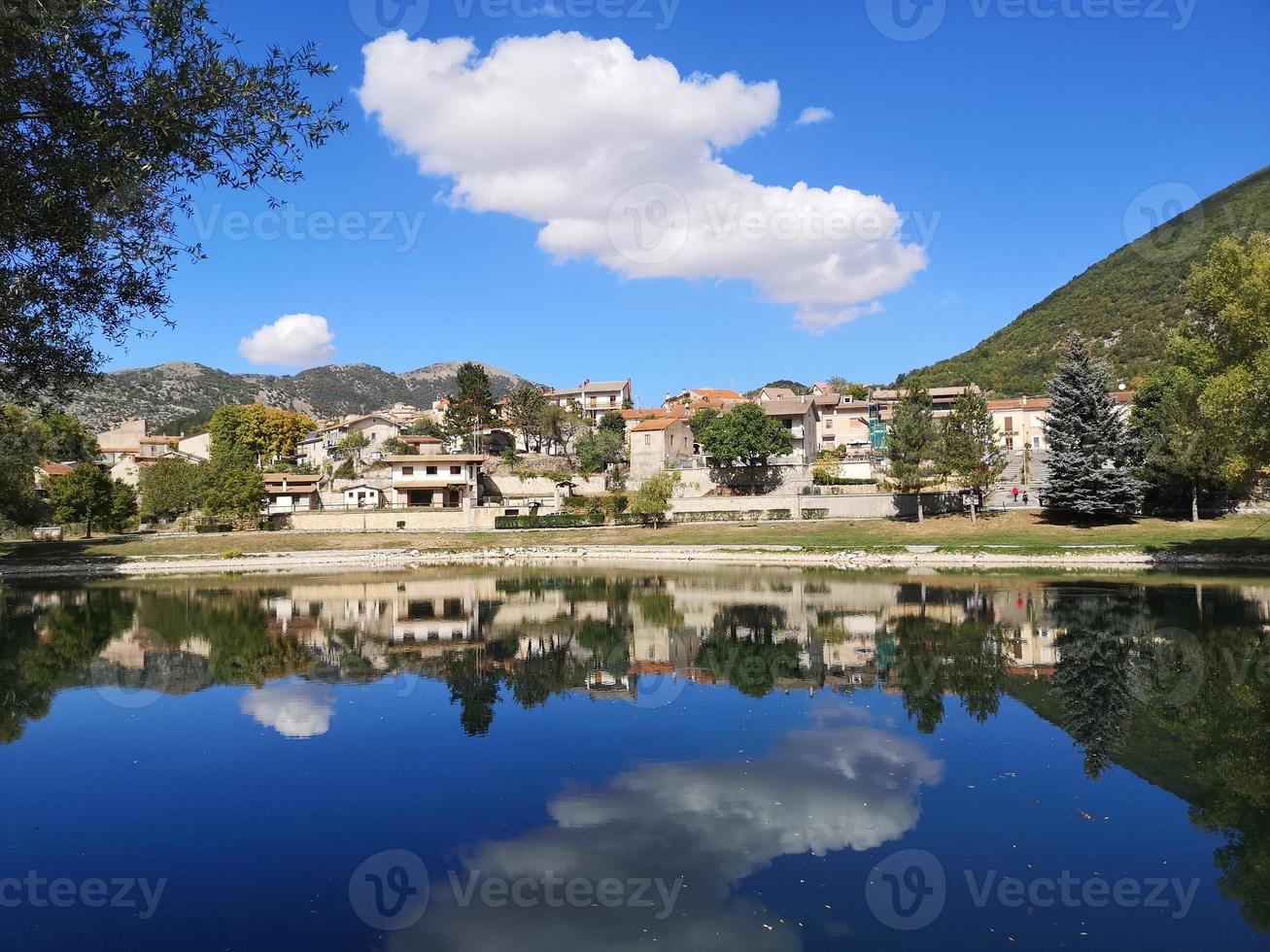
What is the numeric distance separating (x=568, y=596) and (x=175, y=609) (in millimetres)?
17143

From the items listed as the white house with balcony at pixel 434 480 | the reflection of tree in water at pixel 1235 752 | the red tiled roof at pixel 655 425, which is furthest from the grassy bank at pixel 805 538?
the reflection of tree in water at pixel 1235 752

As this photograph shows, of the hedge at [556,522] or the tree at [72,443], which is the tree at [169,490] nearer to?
the tree at [72,443]

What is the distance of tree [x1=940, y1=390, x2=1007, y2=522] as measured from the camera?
56.3 metres

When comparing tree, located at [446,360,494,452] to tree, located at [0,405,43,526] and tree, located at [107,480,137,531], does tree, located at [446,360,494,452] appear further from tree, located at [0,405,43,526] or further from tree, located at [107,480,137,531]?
tree, located at [0,405,43,526]

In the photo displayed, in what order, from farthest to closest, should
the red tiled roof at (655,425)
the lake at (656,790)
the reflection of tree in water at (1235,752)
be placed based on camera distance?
the red tiled roof at (655,425) → the reflection of tree in water at (1235,752) → the lake at (656,790)

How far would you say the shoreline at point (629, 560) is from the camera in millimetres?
42625

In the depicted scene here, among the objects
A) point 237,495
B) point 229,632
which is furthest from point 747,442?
point 229,632

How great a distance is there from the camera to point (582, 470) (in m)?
85.1

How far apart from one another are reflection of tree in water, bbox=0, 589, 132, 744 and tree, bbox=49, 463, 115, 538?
29.8m

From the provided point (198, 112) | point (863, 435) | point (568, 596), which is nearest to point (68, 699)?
point (198, 112)

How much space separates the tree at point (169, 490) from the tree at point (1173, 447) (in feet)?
262

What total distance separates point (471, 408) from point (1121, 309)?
9853 cm

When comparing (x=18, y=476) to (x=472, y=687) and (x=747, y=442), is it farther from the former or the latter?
(x=747, y=442)

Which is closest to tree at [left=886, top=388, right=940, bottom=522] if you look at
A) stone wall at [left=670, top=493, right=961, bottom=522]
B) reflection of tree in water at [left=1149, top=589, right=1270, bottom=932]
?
stone wall at [left=670, top=493, right=961, bottom=522]
